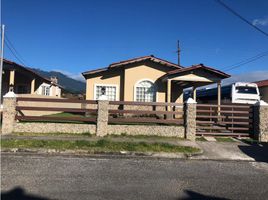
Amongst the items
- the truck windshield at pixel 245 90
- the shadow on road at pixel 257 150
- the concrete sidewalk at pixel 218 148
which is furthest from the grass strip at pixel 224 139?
the truck windshield at pixel 245 90

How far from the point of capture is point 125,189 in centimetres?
611

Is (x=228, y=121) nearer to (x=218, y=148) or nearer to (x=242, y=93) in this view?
(x=218, y=148)

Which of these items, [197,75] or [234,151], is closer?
[234,151]

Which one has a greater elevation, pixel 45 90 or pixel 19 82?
pixel 19 82

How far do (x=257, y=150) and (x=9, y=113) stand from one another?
9.96 m

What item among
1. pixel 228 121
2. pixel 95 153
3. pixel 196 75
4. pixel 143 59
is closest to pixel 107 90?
pixel 143 59

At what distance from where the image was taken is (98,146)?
10609mm

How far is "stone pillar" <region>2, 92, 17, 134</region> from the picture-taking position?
12.8 m

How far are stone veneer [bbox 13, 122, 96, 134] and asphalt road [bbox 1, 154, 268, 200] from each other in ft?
12.8

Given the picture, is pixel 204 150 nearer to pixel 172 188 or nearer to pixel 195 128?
pixel 195 128

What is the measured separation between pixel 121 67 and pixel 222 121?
28.9 feet

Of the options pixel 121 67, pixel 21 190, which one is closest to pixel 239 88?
pixel 121 67

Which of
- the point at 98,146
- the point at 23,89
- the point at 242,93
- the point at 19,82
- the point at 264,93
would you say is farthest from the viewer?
the point at 23,89

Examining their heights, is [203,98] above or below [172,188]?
above
